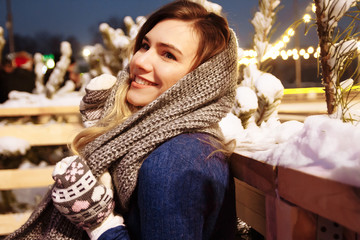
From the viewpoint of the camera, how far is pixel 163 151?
38.9 inches

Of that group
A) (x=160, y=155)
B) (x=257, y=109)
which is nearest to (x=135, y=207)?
(x=160, y=155)

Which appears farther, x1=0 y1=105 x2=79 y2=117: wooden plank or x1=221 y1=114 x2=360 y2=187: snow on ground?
x1=0 y1=105 x2=79 y2=117: wooden plank

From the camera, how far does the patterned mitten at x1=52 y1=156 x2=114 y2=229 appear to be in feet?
3.28

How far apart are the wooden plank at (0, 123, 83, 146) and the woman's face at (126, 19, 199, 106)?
1.63 metres

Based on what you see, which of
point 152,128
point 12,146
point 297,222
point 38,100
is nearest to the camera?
point 297,222

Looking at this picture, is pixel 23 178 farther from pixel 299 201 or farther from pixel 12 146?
pixel 299 201

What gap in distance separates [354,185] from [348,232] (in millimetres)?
256

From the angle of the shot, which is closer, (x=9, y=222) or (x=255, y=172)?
(x=255, y=172)

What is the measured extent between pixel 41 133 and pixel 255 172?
2437 mm

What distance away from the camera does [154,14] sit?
1471 mm

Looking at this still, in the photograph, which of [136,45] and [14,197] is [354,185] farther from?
[14,197]

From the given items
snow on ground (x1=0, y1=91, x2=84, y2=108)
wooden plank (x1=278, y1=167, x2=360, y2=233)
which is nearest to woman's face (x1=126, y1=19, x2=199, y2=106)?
wooden plank (x1=278, y1=167, x2=360, y2=233)

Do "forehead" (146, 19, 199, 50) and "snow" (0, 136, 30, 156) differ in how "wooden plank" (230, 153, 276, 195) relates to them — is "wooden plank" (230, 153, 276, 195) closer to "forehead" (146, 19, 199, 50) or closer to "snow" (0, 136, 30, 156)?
"forehead" (146, 19, 199, 50)

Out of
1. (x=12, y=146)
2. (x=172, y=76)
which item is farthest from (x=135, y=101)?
(x=12, y=146)
